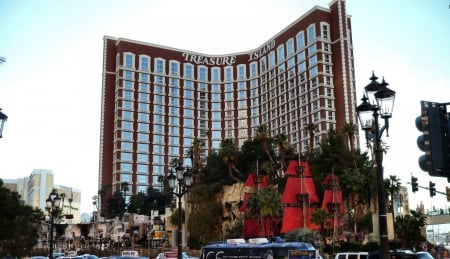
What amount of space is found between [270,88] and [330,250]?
83.8 metres

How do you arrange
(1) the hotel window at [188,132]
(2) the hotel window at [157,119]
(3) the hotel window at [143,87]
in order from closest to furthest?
Answer: 1. (3) the hotel window at [143,87]
2. (2) the hotel window at [157,119]
3. (1) the hotel window at [188,132]

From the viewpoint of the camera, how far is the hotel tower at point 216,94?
118000 mm

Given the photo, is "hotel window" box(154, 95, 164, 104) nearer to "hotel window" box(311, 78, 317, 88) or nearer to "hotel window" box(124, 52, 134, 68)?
"hotel window" box(124, 52, 134, 68)

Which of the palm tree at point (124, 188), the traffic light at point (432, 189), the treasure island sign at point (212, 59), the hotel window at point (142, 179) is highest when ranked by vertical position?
the treasure island sign at point (212, 59)

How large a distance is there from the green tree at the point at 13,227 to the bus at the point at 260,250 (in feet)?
38.3

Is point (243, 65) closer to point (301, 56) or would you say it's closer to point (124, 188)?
point (301, 56)

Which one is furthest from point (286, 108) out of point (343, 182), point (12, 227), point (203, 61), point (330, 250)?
point (12, 227)

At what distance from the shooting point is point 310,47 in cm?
12038

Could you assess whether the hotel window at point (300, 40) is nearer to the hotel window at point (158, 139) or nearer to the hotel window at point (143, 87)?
the hotel window at point (143, 87)

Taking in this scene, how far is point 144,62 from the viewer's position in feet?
468

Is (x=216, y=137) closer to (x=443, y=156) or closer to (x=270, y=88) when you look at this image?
(x=270, y=88)

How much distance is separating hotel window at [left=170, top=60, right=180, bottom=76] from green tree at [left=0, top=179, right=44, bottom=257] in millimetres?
129181

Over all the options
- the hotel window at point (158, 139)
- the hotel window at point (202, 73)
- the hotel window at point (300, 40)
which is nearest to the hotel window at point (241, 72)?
the hotel window at point (202, 73)

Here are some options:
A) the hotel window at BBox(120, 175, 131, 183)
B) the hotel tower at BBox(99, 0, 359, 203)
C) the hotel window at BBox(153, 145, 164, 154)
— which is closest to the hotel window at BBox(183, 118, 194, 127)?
the hotel tower at BBox(99, 0, 359, 203)
